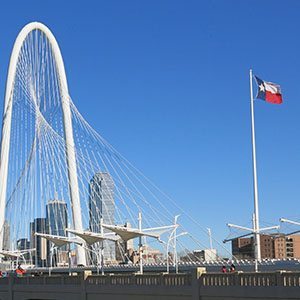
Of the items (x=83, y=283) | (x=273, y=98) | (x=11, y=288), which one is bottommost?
(x=11, y=288)

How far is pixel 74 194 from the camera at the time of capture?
68625 millimetres

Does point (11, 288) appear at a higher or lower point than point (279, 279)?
lower

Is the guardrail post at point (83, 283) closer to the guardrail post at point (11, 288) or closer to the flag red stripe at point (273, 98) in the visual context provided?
the guardrail post at point (11, 288)

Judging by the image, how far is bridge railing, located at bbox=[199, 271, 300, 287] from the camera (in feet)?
87.3

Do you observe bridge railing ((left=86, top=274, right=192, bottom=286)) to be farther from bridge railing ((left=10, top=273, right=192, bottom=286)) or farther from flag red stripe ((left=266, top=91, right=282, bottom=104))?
flag red stripe ((left=266, top=91, right=282, bottom=104))

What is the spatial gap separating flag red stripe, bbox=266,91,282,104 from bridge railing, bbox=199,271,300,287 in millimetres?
25102

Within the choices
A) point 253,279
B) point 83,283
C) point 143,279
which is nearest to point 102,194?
point 83,283

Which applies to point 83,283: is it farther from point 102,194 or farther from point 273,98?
point 102,194

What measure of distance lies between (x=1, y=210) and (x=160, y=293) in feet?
144

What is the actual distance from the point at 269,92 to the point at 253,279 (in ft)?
88.8

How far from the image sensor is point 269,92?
53312 millimetres

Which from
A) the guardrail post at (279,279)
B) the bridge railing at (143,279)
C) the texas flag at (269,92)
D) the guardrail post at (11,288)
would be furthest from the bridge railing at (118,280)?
the texas flag at (269,92)

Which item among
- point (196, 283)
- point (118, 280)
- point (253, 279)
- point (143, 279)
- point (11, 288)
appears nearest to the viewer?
point (253, 279)

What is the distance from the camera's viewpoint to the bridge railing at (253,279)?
26609 mm
